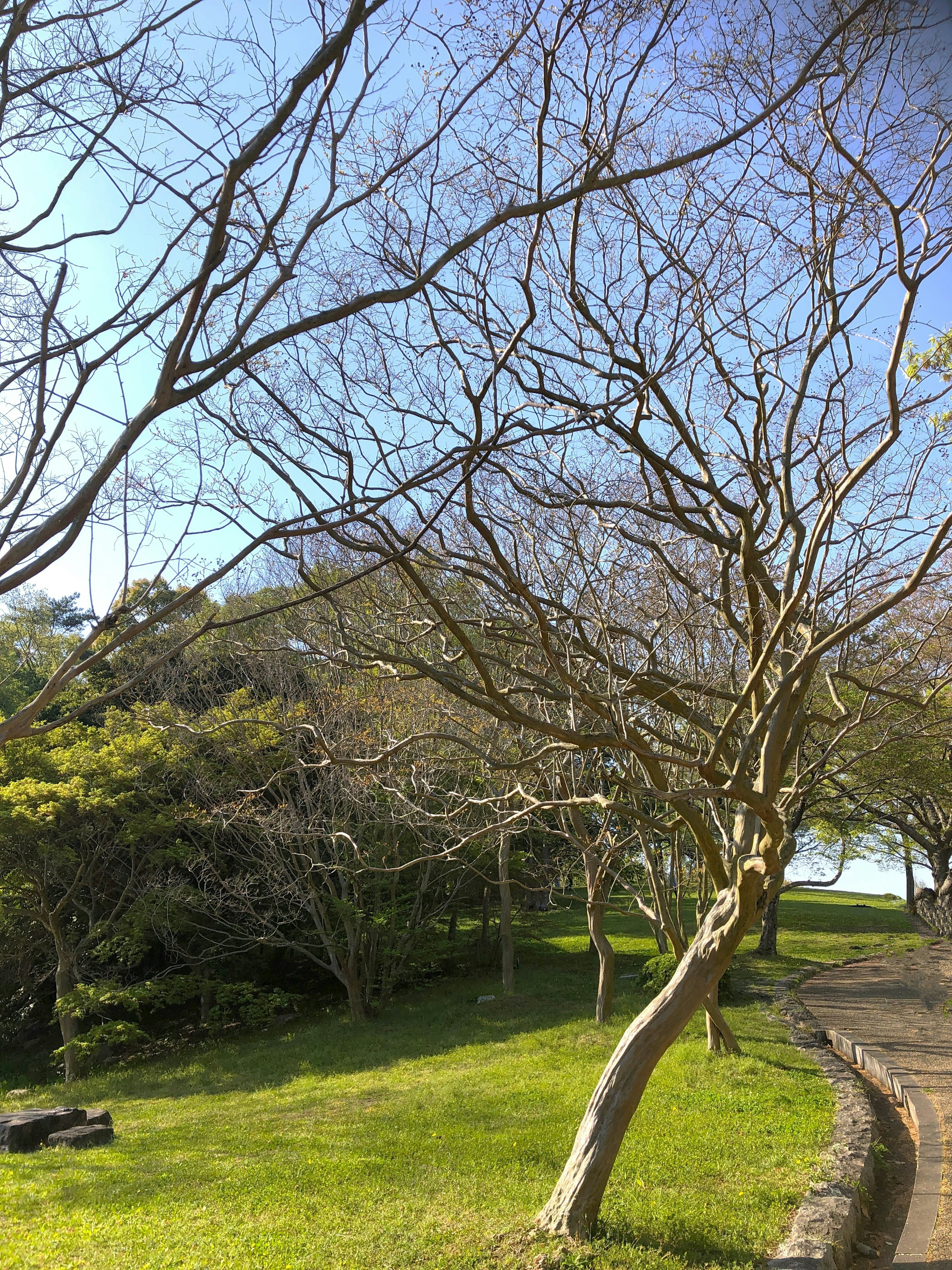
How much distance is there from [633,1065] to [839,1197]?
1.82 metres

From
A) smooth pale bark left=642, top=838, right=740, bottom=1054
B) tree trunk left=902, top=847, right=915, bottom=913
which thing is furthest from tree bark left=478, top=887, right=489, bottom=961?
tree trunk left=902, top=847, right=915, bottom=913

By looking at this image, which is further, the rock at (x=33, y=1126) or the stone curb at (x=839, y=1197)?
the rock at (x=33, y=1126)

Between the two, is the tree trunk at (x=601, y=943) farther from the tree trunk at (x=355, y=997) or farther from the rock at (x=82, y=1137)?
the rock at (x=82, y=1137)

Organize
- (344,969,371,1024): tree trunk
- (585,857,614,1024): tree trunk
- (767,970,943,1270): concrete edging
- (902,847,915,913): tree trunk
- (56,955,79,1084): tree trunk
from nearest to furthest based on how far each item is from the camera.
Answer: (767,970,943,1270): concrete edging → (585,857,614,1024): tree trunk → (56,955,79,1084): tree trunk → (344,969,371,1024): tree trunk → (902,847,915,913): tree trunk

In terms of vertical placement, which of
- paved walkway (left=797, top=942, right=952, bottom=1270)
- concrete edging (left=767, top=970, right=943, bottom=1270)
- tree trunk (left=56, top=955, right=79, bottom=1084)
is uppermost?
concrete edging (left=767, top=970, right=943, bottom=1270)

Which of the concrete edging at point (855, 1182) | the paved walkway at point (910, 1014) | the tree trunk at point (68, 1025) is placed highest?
the concrete edging at point (855, 1182)

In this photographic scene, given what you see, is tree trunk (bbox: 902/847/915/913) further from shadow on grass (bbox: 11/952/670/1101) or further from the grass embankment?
the grass embankment

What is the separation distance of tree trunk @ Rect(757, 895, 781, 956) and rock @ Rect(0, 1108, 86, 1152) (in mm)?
12945

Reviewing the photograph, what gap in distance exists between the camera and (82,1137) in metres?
8.94

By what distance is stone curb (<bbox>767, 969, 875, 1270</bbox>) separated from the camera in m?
4.78

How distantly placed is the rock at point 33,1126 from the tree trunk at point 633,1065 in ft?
20.8

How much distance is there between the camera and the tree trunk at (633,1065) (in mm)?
4977

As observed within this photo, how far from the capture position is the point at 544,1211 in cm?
516

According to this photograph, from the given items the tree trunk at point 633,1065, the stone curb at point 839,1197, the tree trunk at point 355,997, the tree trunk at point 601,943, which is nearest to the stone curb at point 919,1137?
the stone curb at point 839,1197
